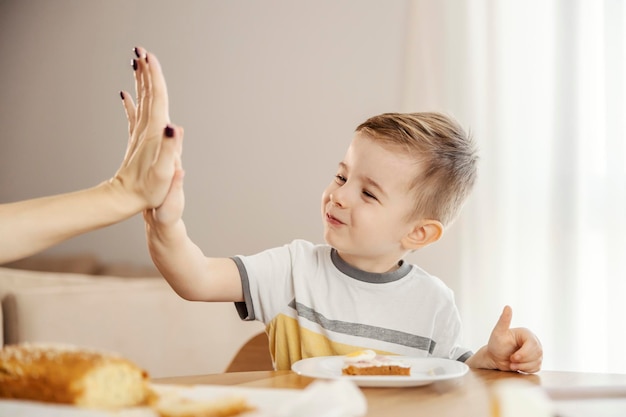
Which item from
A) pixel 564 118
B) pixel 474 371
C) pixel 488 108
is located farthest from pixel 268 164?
pixel 474 371

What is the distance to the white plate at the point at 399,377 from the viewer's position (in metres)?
0.99

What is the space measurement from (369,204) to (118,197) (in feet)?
1.89

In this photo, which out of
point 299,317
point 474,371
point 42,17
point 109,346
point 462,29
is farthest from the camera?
point 42,17

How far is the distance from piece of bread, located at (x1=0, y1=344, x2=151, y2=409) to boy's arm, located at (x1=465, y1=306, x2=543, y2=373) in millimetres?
Result: 732

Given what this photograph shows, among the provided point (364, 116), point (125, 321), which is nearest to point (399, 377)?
point (125, 321)

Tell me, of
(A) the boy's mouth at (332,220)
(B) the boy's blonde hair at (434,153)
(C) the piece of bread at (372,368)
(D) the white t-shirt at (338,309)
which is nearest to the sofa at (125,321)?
(D) the white t-shirt at (338,309)

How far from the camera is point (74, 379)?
0.69m

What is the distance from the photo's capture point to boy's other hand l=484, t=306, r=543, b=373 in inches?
49.7

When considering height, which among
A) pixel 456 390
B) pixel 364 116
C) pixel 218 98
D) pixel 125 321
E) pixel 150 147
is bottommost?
pixel 125 321

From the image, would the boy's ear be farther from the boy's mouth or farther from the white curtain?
the white curtain

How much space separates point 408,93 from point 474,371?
2.01 meters

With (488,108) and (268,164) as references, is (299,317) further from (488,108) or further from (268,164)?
(268,164)

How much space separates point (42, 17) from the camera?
13.6ft

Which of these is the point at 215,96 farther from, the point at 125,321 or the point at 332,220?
the point at 332,220
